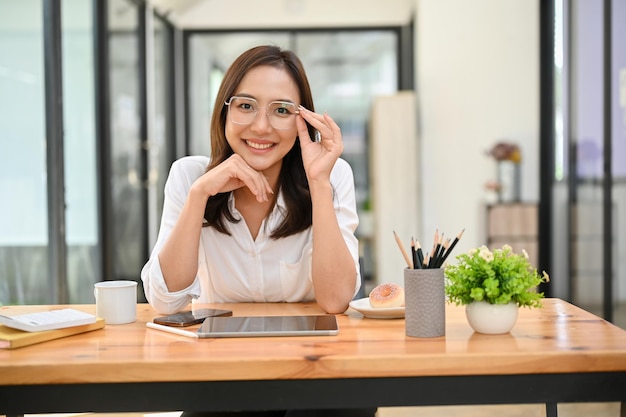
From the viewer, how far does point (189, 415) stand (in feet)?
5.32

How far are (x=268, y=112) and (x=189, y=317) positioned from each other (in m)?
0.58

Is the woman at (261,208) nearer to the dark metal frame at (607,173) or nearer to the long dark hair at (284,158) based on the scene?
the long dark hair at (284,158)

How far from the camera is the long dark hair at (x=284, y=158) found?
6.25 feet

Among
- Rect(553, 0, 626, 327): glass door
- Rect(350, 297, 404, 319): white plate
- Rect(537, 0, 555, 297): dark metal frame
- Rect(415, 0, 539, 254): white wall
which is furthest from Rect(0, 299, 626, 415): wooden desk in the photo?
Rect(415, 0, 539, 254): white wall

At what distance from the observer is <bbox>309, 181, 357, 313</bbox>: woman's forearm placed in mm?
1771

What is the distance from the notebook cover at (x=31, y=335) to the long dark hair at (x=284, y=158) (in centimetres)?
55

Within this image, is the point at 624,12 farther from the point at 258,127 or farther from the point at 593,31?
the point at 258,127

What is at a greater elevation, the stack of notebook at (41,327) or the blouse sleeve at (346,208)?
the blouse sleeve at (346,208)

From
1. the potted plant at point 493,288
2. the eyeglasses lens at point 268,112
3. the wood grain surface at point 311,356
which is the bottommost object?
the wood grain surface at point 311,356

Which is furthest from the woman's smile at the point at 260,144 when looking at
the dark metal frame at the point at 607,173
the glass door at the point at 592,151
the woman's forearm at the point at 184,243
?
the dark metal frame at the point at 607,173

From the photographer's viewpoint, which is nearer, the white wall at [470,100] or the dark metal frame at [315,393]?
the dark metal frame at [315,393]

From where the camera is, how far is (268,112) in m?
1.85

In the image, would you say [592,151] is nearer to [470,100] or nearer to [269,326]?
[470,100]

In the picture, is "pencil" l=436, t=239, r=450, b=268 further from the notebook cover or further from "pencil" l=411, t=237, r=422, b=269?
the notebook cover
